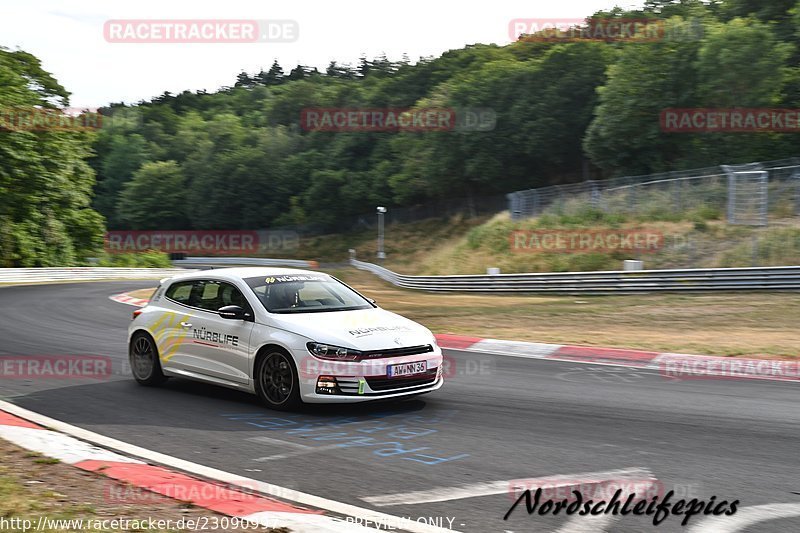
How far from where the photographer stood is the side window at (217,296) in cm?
966

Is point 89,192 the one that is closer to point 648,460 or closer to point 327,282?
point 327,282

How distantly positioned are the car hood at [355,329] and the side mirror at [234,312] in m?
0.42

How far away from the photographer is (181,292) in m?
10.5

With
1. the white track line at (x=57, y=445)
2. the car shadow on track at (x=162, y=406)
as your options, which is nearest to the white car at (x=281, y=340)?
the car shadow on track at (x=162, y=406)

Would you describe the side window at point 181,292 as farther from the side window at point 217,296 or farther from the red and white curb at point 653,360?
the red and white curb at point 653,360

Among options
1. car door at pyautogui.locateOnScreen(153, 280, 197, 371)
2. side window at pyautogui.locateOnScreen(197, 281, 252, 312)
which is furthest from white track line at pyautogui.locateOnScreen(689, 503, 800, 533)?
car door at pyautogui.locateOnScreen(153, 280, 197, 371)

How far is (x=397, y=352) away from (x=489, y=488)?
2.80 m

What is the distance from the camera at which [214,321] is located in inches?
381

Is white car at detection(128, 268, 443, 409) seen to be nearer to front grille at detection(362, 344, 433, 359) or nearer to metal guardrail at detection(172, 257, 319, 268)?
front grille at detection(362, 344, 433, 359)

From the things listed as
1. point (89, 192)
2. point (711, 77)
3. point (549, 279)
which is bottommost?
point (549, 279)

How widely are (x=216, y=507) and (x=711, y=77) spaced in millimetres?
50511

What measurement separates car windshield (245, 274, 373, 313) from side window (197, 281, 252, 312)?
203 mm

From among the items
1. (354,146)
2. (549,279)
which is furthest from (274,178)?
(549,279)

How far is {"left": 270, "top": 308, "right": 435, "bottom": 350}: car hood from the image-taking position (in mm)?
8578
